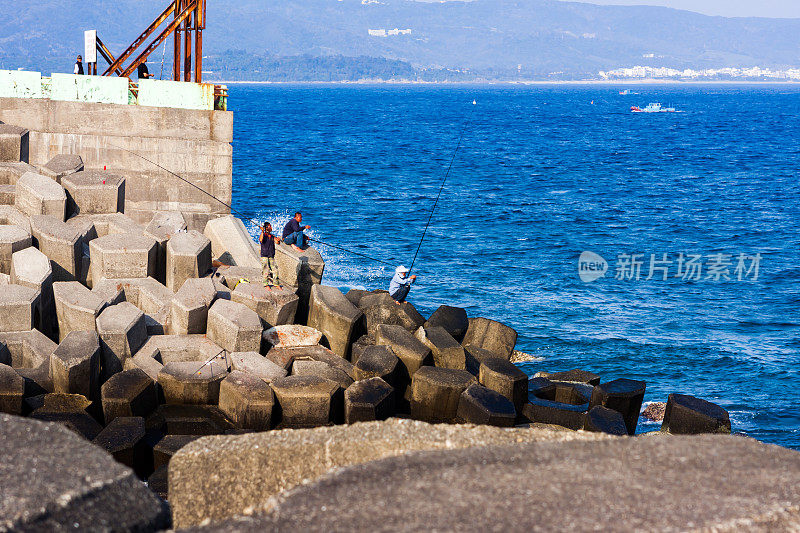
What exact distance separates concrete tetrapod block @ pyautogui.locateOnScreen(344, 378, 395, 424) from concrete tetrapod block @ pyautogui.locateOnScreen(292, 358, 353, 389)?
511 millimetres

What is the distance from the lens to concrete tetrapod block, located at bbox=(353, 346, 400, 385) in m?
10.2

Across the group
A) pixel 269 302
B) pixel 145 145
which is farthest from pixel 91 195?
pixel 269 302

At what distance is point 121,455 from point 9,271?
13.9 ft

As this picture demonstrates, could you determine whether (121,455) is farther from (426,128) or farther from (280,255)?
(426,128)

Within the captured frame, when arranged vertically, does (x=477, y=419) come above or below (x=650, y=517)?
below

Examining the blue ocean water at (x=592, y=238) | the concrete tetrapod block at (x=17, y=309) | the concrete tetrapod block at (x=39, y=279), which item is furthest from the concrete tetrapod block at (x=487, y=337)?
the concrete tetrapod block at (x=17, y=309)

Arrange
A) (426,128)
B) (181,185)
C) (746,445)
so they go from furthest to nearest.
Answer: (426,128), (181,185), (746,445)

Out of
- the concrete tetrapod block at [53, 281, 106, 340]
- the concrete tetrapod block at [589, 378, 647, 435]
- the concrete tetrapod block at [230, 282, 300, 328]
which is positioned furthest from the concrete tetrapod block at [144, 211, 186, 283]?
the concrete tetrapod block at [589, 378, 647, 435]

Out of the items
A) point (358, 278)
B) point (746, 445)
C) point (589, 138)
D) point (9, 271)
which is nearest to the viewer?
point (746, 445)

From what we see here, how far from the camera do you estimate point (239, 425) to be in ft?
30.3

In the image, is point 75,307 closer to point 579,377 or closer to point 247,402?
point 247,402

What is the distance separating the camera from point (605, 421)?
31.8 ft

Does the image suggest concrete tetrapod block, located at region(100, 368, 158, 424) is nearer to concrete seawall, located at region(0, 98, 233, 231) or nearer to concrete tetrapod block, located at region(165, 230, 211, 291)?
concrete tetrapod block, located at region(165, 230, 211, 291)

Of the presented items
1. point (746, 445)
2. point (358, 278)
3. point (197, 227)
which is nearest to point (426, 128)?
point (358, 278)
